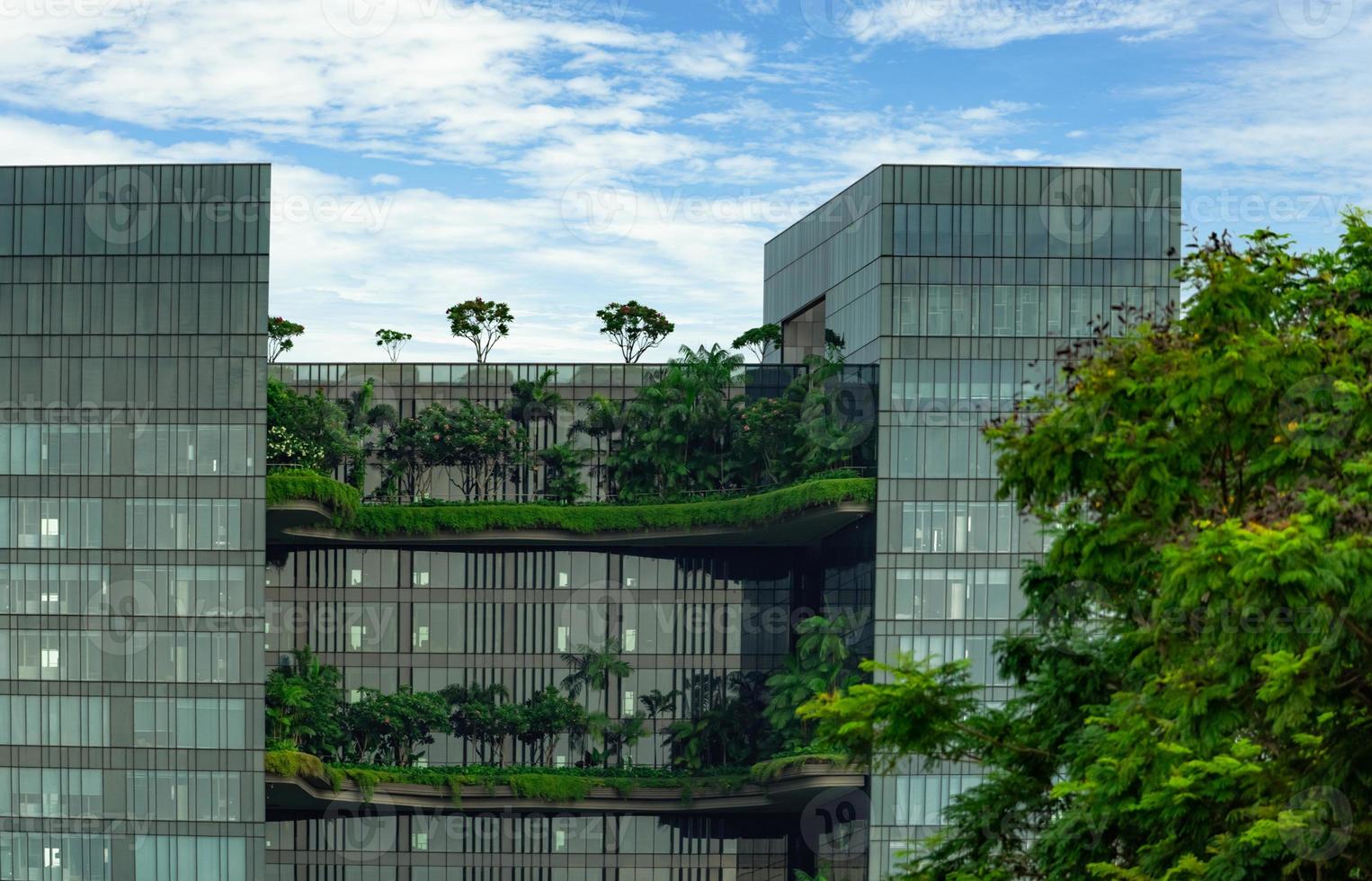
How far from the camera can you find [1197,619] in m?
22.8

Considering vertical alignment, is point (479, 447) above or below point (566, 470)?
above

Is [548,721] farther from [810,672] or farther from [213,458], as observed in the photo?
[213,458]

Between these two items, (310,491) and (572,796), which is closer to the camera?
(310,491)

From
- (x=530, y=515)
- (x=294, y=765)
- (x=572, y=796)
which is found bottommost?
(x=572, y=796)

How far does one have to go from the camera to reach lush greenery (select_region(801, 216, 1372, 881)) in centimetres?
2017

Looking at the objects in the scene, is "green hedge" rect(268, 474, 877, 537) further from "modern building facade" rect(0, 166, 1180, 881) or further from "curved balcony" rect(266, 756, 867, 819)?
"curved balcony" rect(266, 756, 867, 819)

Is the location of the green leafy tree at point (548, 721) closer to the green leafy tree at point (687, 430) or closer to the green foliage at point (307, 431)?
the green leafy tree at point (687, 430)

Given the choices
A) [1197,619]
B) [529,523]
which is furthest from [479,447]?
[1197,619]

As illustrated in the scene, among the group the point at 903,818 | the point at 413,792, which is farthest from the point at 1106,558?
the point at 413,792

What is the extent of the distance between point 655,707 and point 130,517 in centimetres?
Result: 2467

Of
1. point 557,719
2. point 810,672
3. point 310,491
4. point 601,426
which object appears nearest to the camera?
point 310,491

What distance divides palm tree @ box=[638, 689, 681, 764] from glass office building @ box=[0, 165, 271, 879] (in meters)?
18.7

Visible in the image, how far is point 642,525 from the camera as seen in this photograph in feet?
250

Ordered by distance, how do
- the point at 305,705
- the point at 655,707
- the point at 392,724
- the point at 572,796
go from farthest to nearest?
1. the point at 655,707
2. the point at 392,724
3. the point at 572,796
4. the point at 305,705
